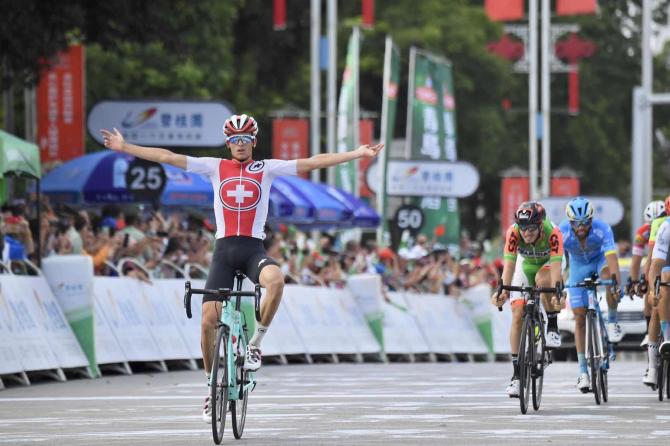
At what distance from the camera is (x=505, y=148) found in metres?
80.2

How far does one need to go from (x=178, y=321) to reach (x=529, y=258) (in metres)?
8.64

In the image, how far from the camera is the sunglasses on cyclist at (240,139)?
15148 millimetres

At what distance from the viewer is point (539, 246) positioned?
18.6m

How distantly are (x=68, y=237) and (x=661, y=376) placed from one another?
894cm

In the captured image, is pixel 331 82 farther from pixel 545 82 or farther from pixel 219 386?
pixel 219 386

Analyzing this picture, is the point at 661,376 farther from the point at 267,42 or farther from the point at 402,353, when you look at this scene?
the point at 267,42

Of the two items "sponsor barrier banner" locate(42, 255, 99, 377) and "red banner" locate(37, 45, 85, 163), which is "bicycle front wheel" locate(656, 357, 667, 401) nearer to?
"sponsor barrier banner" locate(42, 255, 99, 377)

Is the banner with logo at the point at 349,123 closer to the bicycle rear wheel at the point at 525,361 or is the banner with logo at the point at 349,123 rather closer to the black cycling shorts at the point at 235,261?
the bicycle rear wheel at the point at 525,361

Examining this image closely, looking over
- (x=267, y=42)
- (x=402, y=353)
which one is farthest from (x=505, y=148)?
(x=402, y=353)

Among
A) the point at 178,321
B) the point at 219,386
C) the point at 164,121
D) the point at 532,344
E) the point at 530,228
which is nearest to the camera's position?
the point at 219,386

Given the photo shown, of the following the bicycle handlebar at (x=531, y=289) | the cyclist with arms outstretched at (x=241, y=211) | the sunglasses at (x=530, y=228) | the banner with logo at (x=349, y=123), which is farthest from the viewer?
the banner with logo at (x=349, y=123)

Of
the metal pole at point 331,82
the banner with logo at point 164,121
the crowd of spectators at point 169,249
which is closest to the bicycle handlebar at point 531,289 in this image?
the crowd of spectators at point 169,249

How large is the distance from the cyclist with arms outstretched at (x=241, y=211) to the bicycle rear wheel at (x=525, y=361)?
2.70 metres

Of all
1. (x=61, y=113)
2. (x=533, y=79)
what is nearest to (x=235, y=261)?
(x=61, y=113)
